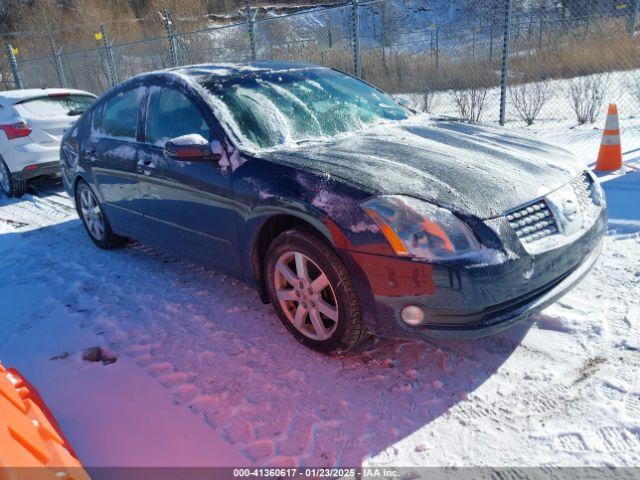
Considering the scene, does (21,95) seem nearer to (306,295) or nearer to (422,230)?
(306,295)

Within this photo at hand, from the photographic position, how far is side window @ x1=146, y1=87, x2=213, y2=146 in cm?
329

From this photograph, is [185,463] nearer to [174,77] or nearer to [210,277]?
[210,277]

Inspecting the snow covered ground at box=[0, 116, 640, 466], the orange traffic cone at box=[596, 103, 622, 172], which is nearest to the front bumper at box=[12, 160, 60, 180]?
the snow covered ground at box=[0, 116, 640, 466]

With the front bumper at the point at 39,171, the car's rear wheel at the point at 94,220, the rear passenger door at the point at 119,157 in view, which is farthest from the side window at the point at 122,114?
the front bumper at the point at 39,171

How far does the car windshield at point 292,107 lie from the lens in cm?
314

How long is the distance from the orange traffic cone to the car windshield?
282 centimetres

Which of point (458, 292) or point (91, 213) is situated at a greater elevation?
point (458, 292)

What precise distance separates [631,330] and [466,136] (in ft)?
4.91

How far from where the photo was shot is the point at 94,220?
4840 millimetres

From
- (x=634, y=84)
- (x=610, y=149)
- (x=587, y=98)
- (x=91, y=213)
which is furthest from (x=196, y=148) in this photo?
(x=634, y=84)

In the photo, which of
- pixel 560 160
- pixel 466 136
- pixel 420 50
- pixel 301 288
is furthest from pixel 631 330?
pixel 420 50

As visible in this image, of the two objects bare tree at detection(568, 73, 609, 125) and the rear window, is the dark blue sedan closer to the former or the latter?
the rear window

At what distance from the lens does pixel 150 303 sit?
3.57 metres

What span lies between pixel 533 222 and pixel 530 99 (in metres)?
7.64
